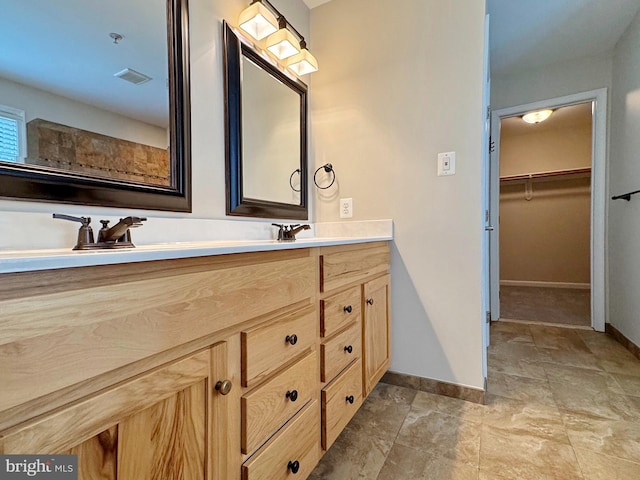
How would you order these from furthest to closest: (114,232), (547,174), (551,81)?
(547,174) < (551,81) < (114,232)

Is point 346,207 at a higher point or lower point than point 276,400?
higher

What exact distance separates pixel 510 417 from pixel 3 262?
6.16 feet

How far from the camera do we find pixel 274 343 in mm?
821

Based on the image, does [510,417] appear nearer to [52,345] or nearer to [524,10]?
[52,345]

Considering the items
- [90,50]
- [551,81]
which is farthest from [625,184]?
[90,50]

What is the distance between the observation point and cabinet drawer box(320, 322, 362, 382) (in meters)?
1.06

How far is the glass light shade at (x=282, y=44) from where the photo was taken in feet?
4.94

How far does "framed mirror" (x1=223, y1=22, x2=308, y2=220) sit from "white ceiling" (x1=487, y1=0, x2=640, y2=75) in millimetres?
1674

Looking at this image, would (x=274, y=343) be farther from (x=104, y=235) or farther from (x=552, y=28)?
(x=552, y=28)

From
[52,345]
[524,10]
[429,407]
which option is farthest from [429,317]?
[524,10]

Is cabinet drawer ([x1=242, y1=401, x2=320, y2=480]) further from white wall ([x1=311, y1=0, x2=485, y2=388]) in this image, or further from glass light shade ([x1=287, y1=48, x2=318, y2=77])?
glass light shade ([x1=287, y1=48, x2=318, y2=77])

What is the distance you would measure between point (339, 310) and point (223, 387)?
580mm

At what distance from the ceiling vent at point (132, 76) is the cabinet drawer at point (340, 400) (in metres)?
1.26

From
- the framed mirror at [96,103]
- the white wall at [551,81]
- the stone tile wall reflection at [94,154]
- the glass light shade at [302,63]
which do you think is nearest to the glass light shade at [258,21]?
the glass light shade at [302,63]
